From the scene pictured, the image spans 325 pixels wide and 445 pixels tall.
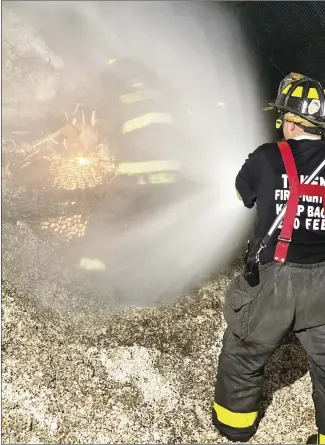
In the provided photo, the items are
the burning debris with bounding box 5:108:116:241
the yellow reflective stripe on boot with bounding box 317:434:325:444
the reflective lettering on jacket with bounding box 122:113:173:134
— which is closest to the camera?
the yellow reflective stripe on boot with bounding box 317:434:325:444

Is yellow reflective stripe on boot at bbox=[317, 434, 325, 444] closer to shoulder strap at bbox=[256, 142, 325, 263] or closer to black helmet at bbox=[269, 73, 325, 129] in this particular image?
shoulder strap at bbox=[256, 142, 325, 263]

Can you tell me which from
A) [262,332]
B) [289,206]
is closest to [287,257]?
[289,206]

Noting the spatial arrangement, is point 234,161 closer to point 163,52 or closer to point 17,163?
point 163,52

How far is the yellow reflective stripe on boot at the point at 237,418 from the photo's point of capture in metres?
2.80

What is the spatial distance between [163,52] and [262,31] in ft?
3.05

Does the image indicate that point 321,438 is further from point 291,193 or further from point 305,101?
point 305,101

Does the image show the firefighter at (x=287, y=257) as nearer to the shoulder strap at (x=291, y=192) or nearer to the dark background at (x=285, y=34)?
the shoulder strap at (x=291, y=192)

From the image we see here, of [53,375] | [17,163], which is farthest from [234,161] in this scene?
[53,375]

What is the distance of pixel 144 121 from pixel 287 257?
8.54ft

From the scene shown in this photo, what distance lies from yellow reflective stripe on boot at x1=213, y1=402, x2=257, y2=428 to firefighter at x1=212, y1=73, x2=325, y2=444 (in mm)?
68

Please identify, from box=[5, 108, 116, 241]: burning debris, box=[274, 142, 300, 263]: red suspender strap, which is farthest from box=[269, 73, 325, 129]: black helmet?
box=[5, 108, 116, 241]: burning debris

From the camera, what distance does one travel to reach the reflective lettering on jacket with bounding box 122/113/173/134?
479 centimetres

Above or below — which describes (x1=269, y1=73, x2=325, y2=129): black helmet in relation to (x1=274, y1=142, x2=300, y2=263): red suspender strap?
above

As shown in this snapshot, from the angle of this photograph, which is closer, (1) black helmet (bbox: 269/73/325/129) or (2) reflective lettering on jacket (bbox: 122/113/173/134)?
(1) black helmet (bbox: 269/73/325/129)
